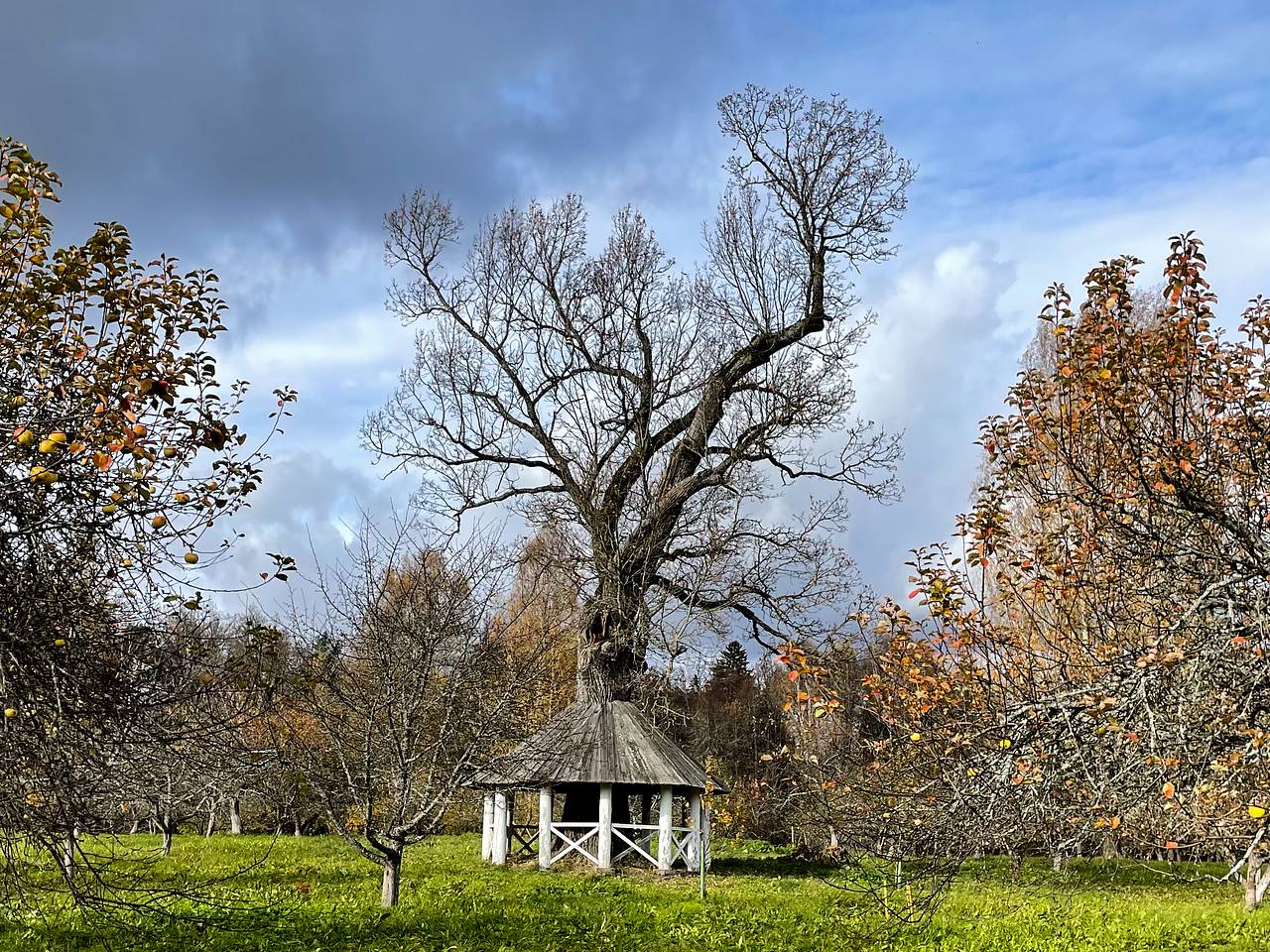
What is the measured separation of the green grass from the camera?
1019 cm

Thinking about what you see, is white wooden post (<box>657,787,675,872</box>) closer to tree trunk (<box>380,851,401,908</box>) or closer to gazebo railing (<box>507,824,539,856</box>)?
gazebo railing (<box>507,824,539,856</box>)

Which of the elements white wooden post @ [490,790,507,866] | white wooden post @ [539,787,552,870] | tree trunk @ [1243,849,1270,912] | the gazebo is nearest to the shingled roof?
the gazebo

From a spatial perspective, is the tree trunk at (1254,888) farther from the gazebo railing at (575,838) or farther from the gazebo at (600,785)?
the gazebo railing at (575,838)

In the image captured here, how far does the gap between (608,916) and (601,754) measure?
6.16 metres

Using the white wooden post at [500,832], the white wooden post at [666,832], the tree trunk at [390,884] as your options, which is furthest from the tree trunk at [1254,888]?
the tree trunk at [390,884]

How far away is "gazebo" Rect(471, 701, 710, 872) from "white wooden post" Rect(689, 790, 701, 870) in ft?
0.06

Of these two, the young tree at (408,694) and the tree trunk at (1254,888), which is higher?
the young tree at (408,694)

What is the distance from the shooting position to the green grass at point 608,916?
10188 millimetres

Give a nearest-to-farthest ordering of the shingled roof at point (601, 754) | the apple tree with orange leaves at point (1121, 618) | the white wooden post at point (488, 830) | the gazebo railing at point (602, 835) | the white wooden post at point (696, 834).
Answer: the apple tree with orange leaves at point (1121, 618) < the shingled roof at point (601, 754) < the gazebo railing at point (602, 835) < the white wooden post at point (696, 834) < the white wooden post at point (488, 830)

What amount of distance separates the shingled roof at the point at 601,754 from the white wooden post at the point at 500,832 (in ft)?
3.82

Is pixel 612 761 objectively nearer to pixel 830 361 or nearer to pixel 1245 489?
pixel 830 361

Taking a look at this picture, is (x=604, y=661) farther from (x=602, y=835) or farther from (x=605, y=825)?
(x=602, y=835)

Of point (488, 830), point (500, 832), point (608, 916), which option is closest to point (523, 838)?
point (488, 830)

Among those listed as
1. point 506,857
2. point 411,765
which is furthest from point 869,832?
point 506,857
